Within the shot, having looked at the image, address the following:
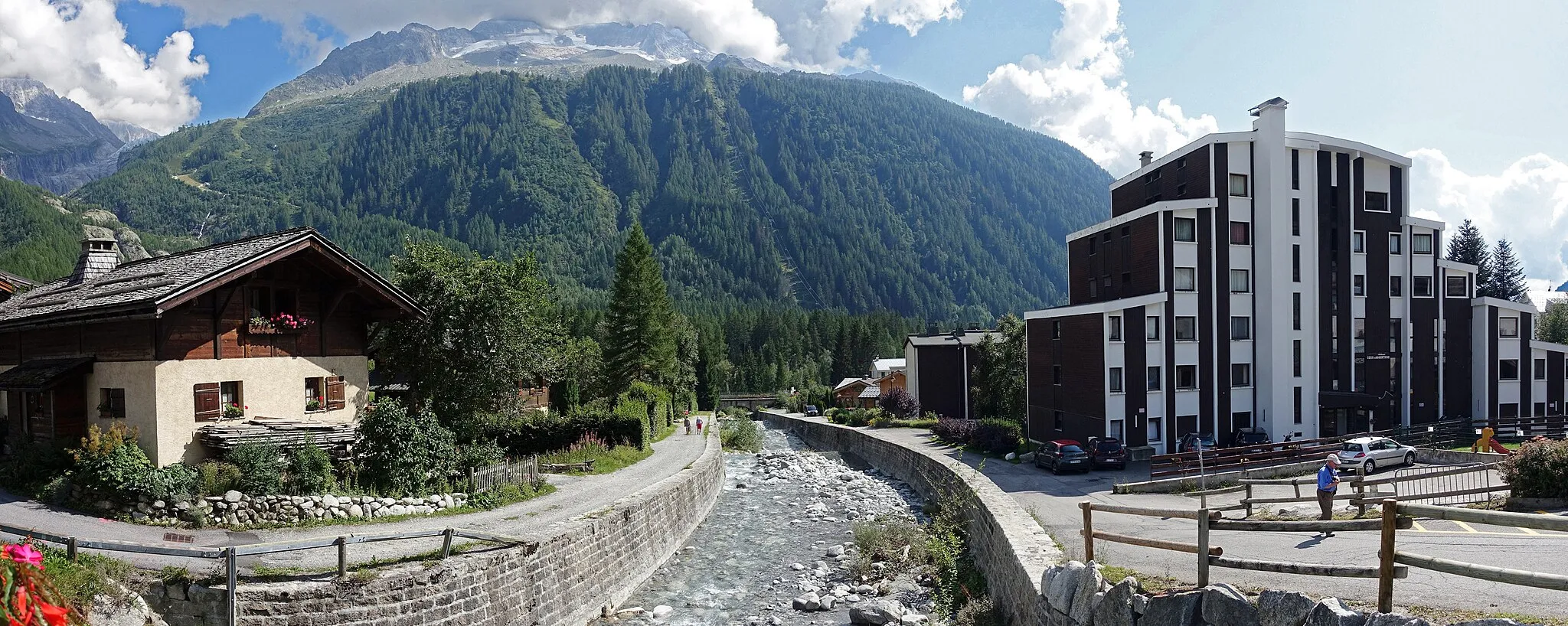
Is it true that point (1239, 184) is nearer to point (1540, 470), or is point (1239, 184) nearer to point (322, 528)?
point (1540, 470)

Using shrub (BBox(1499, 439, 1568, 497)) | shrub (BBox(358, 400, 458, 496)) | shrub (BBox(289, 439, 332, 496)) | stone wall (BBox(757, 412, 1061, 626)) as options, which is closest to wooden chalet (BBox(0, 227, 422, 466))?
shrub (BBox(289, 439, 332, 496))

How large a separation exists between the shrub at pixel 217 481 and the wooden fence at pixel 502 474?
5645mm

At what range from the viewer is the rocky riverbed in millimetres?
18625

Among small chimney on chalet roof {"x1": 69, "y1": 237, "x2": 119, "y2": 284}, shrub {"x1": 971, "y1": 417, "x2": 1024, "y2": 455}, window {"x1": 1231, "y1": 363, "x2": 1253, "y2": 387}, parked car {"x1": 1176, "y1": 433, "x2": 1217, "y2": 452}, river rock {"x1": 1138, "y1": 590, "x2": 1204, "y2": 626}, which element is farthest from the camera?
window {"x1": 1231, "y1": 363, "x2": 1253, "y2": 387}

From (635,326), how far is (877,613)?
45.5m

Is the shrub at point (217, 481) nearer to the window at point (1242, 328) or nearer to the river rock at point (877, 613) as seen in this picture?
the river rock at point (877, 613)

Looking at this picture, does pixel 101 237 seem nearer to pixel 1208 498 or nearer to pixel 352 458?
pixel 352 458

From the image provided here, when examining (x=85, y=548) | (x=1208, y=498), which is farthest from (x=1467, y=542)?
(x=85, y=548)

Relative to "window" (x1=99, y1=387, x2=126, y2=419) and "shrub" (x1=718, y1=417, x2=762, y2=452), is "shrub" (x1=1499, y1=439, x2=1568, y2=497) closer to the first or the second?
"window" (x1=99, y1=387, x2=126, y2=419)

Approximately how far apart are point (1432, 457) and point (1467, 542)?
25.2 m

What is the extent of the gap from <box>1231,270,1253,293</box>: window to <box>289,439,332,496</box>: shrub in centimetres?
4244

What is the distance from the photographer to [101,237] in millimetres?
29094

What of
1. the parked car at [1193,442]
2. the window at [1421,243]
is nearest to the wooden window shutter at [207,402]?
the parked car at [1193,442]

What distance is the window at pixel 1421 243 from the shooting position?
46.2 m
